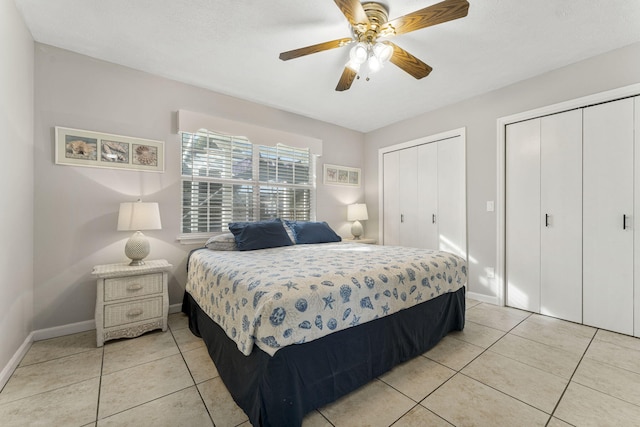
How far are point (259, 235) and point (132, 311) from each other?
1256mm

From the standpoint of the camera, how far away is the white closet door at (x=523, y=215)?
9.39 feet

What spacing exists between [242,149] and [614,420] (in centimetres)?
371

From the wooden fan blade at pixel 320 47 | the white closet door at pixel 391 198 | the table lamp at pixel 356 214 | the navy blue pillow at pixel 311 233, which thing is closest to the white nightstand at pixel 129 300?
the navy blue pillow at pixel 311 233

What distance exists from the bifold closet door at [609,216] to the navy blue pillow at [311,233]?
2569 mm

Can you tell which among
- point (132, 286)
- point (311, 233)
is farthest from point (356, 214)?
point (132, 286)

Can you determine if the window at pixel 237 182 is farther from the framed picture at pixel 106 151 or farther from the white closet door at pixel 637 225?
the white closet door at pixel 637 225

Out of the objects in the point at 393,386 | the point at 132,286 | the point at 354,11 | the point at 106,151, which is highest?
the point at 354,11

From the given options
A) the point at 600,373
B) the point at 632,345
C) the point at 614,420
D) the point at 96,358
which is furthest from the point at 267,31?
the point at 632,345

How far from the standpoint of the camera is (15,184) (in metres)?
1.88

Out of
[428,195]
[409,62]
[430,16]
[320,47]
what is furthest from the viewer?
[428,195]

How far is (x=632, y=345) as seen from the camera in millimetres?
2164

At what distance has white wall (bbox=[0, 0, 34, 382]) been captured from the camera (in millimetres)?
1700

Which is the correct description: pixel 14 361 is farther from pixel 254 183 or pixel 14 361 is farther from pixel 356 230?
pixel 356 230

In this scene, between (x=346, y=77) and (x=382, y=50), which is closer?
(x=382, y=50)
